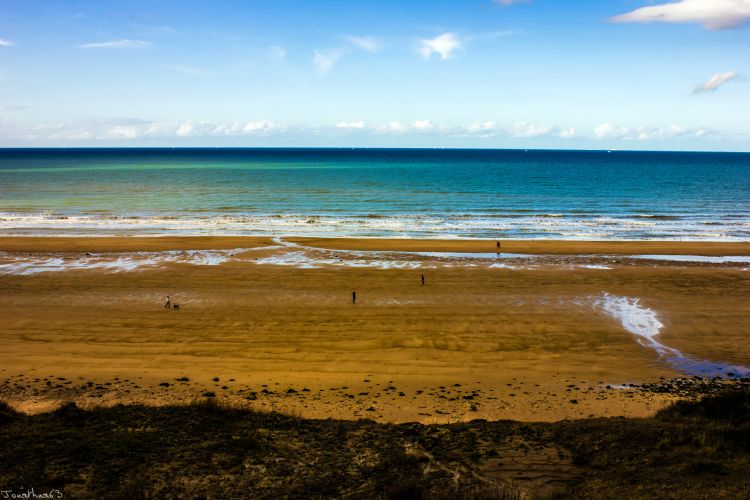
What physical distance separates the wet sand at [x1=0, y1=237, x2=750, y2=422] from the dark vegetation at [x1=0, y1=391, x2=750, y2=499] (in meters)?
1.66

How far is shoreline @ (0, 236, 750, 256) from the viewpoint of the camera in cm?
3569

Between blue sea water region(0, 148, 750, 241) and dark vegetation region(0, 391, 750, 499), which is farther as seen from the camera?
blue sea water region(0, 148, 750, 241)

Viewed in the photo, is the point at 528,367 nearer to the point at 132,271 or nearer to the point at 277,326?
the point at 277,326

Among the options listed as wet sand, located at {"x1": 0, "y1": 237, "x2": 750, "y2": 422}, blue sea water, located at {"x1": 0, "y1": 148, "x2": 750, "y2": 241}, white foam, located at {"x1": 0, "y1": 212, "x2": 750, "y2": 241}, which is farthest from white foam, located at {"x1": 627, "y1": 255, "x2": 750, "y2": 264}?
blue sea water, located at {"x1": 0, "y1": 148, "x2": 750, "y2": 241}

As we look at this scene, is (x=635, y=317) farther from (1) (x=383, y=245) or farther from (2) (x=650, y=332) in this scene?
(1) (x=383, y=245)

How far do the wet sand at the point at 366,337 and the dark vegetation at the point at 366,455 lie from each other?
1.66 metres

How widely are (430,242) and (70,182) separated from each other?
75393 mm

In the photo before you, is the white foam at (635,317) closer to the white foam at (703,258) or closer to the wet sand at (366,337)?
the wet sand at (366,337)

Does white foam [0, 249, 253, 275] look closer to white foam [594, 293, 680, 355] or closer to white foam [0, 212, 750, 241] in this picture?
white foam [0, 212, 750, 241]

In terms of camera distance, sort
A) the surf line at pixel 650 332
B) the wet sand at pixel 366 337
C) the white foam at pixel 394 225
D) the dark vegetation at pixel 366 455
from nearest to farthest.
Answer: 1. the dark vegetation at pixel 366 455
2. the wet sand at pixel 366 337
3. the surf line at pixel 650 332
4. the white foam at pixel 394 225

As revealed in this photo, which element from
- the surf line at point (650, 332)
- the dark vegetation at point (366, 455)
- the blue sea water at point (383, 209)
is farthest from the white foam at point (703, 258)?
the dark vegetation at point (366, 455)

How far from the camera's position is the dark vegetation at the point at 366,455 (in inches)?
355

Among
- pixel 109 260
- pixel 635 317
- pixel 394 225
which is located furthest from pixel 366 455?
pixel 394 225

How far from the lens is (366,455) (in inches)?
411
